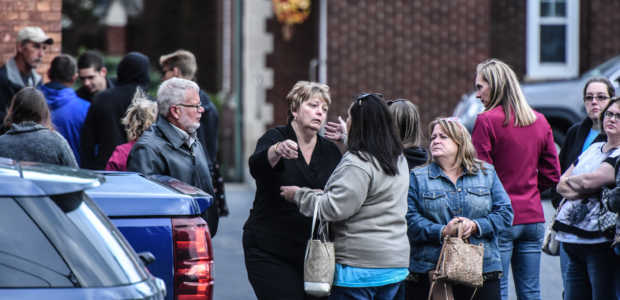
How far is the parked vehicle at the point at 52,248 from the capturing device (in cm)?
301

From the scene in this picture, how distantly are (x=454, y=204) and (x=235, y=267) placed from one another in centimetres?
409

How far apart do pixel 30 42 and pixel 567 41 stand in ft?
36.4

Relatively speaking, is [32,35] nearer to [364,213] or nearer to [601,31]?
[364,213]

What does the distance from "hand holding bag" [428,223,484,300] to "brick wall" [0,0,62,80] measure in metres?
5.26

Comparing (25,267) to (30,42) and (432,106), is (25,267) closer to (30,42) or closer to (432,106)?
(30,42)

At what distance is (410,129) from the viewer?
5.59 m

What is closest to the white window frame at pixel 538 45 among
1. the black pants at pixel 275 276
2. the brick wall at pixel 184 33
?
the brick wall at pixel 184 33

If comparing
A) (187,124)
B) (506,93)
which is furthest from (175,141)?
(506,93)

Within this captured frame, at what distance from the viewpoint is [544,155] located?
613 centimetres

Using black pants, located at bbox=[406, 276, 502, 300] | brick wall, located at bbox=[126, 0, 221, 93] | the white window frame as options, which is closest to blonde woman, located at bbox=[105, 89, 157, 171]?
black pants, located at bbox=[406, 276, 502, 300]

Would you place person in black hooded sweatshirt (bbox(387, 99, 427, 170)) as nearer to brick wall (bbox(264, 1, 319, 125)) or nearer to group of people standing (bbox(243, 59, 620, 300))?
group of people standing (bbox(243, 59, 620, 300))

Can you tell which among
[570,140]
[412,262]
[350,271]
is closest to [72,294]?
[350,271]

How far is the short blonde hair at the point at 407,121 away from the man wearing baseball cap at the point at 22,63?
3.39m

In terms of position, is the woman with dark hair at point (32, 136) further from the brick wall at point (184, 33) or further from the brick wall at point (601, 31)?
the brick wall at point (184, 33)
